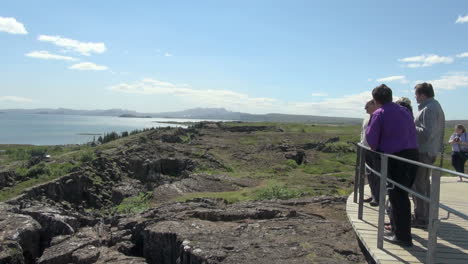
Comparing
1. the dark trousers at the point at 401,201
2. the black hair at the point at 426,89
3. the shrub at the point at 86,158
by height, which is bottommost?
the shrub at the point at 86,158

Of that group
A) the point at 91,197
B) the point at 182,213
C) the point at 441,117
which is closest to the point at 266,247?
the point at 182,213

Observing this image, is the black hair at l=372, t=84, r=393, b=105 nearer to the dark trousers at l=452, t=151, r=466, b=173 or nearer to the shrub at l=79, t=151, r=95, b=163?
the dark trousers at l=452, t=151, r=466, b=173

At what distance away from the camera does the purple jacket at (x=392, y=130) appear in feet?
20.7

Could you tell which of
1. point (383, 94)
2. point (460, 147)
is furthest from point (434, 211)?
point (460, 147)

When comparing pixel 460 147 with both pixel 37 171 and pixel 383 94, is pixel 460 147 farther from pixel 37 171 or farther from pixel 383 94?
pixel 37 171

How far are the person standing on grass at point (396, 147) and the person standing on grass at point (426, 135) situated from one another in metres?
1.06

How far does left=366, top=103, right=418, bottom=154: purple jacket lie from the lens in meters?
6.31

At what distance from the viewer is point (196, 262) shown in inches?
291

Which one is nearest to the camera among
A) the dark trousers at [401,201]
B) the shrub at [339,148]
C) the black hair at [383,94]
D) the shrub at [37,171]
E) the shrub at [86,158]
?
the dark trousers at [401,201]

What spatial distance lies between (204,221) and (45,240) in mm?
3976

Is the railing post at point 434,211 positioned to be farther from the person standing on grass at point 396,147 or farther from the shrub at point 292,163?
the shrub at point 292,163

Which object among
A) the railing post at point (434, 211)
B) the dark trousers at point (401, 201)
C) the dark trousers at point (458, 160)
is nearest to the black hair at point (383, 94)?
the dark trousers at point (401, 201)

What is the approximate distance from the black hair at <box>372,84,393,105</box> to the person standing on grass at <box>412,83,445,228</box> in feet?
3.95

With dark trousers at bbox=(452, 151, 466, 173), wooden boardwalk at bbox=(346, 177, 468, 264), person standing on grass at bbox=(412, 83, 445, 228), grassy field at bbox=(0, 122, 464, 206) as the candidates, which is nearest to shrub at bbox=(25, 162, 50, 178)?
grassy field at bbox=(0, 122, 464, 206)
